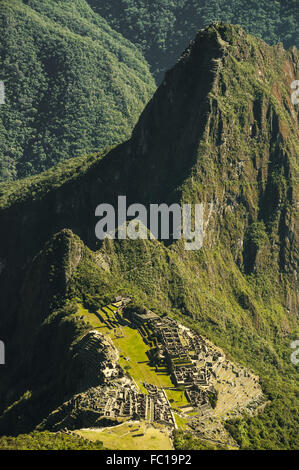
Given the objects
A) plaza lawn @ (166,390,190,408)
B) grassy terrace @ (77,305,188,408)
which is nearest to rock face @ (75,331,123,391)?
grassy terrace @ (77,305,188,408)

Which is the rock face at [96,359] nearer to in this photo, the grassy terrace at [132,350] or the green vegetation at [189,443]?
the grassy terrace at [132,350]

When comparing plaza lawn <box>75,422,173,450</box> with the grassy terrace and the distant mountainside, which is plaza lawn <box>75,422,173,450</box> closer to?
the grassy terrace

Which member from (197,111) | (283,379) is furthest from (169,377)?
(197,111)

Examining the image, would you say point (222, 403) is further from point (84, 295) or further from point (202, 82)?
point (202, 82)

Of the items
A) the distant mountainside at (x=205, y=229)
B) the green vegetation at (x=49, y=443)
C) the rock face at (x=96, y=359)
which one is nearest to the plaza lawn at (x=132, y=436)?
the green vegetation at (x=49, y=443)
